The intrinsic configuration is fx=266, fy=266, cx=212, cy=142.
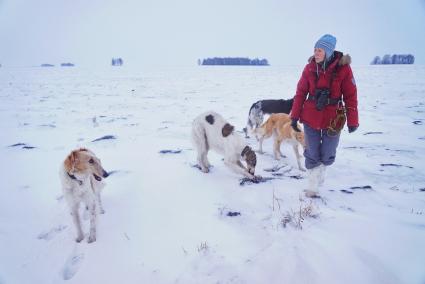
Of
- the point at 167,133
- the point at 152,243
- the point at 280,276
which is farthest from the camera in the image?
the point at 167,133

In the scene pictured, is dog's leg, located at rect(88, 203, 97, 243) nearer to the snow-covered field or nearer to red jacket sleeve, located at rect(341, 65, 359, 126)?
the snow-covered field

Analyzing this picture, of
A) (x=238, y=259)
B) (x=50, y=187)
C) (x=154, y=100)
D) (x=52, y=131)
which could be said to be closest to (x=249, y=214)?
(x=238, y=259)

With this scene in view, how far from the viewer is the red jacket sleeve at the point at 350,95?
3624 millimetres

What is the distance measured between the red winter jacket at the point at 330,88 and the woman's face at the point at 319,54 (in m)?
0.13

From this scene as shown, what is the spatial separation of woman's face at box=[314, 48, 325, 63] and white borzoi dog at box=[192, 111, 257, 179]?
2.05m

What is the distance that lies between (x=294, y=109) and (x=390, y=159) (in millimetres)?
3189

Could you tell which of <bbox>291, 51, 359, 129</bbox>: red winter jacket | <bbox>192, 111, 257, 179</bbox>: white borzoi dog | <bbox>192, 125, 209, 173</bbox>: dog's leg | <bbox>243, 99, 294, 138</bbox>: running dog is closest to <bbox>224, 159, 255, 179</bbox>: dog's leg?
<bbox>192, 111, 257, 179</bbox>: white borzoi dog

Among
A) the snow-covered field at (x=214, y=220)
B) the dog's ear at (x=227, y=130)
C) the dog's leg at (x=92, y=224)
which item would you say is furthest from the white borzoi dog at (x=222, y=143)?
the dog's leg at (x=92, y=224)

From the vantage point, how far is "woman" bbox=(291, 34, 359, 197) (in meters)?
3.58

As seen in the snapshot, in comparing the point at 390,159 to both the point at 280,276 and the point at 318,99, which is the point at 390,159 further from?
the point at 280,276

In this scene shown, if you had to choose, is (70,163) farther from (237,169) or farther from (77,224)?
(237,169)

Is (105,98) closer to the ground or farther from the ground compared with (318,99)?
closer to the ground

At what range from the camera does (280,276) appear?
263 cm

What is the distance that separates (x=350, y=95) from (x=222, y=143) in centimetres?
249
